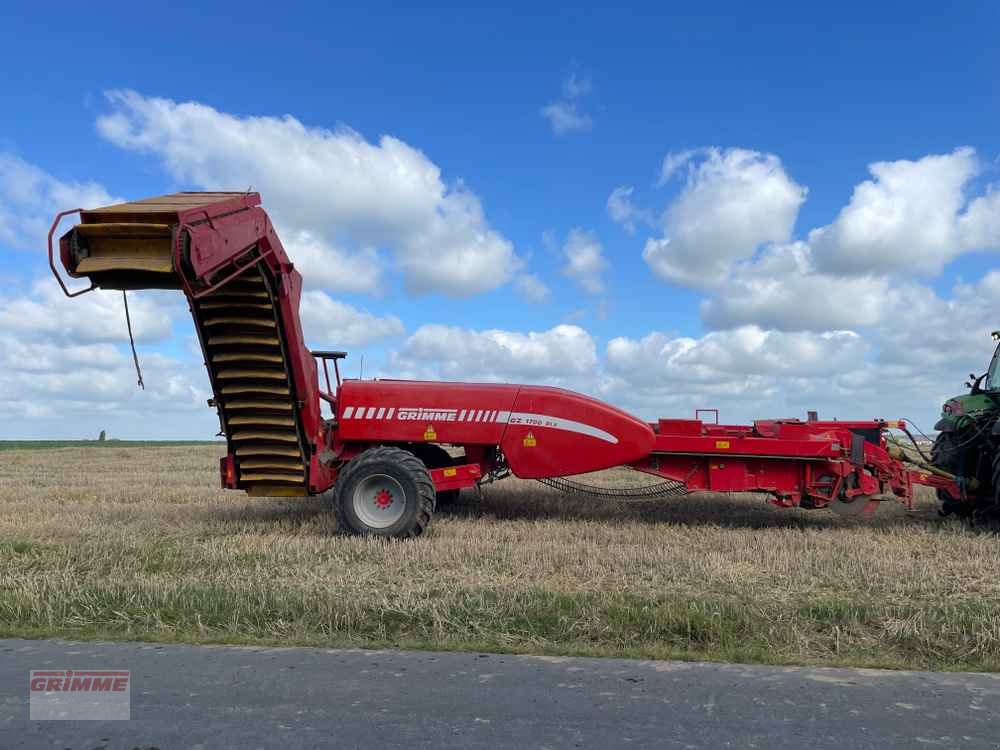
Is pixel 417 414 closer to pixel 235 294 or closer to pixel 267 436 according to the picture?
pixel 267 436

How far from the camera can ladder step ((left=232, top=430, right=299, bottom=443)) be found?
899 centimetres

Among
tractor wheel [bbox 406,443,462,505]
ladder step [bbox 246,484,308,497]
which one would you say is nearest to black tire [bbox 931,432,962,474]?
tractor wheel [bbox 406,443,462,505]

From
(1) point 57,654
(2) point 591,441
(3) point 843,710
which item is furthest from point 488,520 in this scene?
(3) point 843,710

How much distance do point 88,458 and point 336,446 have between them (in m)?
17.1

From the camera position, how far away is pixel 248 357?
859cm

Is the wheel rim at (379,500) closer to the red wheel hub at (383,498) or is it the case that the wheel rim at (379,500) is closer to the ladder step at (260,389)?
the red wheel hub at (383,498)

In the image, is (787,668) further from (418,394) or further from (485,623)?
(418,394)

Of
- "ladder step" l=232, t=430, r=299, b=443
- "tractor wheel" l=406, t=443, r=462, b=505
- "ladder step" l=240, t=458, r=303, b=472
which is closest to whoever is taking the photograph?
"ladder step" l=232, t=430, r=299, b=443

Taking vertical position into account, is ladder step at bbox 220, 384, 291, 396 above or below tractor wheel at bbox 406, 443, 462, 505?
above

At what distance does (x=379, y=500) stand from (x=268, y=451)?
4.53 ft

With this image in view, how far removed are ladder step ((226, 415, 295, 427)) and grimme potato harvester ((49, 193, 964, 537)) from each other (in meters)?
0.01

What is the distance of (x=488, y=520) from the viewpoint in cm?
987

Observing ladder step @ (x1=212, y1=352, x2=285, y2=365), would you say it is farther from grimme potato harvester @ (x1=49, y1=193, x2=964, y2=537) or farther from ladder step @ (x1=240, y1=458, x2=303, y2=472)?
ladder step @ (x1=240, y1=458, x2=303, y2=472)

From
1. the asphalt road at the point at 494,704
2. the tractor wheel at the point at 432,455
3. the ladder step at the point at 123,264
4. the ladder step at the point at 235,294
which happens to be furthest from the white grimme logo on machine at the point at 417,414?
the asphalt road at the point at 494,704
